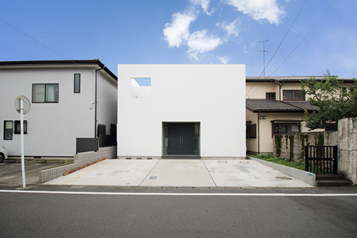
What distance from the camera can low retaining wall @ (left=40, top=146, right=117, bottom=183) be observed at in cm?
638

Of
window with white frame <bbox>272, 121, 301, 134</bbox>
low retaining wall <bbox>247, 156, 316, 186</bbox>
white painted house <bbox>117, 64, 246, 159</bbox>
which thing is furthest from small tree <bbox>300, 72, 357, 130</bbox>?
white painted house <bbox>117, 64, 246, 159</bbox>

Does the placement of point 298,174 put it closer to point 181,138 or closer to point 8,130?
point 181,138

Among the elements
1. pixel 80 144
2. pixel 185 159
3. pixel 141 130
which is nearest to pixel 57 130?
pixel 80 144

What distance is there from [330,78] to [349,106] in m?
1.43

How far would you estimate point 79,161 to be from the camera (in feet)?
26.9

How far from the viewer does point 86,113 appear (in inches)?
437

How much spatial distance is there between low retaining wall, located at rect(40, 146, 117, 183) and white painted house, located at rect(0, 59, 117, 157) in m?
1.29

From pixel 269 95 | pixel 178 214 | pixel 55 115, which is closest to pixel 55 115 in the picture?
pixel 55 115

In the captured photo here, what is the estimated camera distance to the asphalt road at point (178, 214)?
3.01 m

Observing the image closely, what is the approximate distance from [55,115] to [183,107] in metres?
7.40

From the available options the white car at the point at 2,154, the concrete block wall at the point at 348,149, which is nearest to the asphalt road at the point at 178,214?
the concrete block wall at the point at 348,149

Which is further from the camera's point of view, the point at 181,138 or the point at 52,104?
the point at 181,138

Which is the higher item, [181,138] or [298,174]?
[181,138]

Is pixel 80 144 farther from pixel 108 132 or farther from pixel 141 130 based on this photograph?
pixel 108 132
